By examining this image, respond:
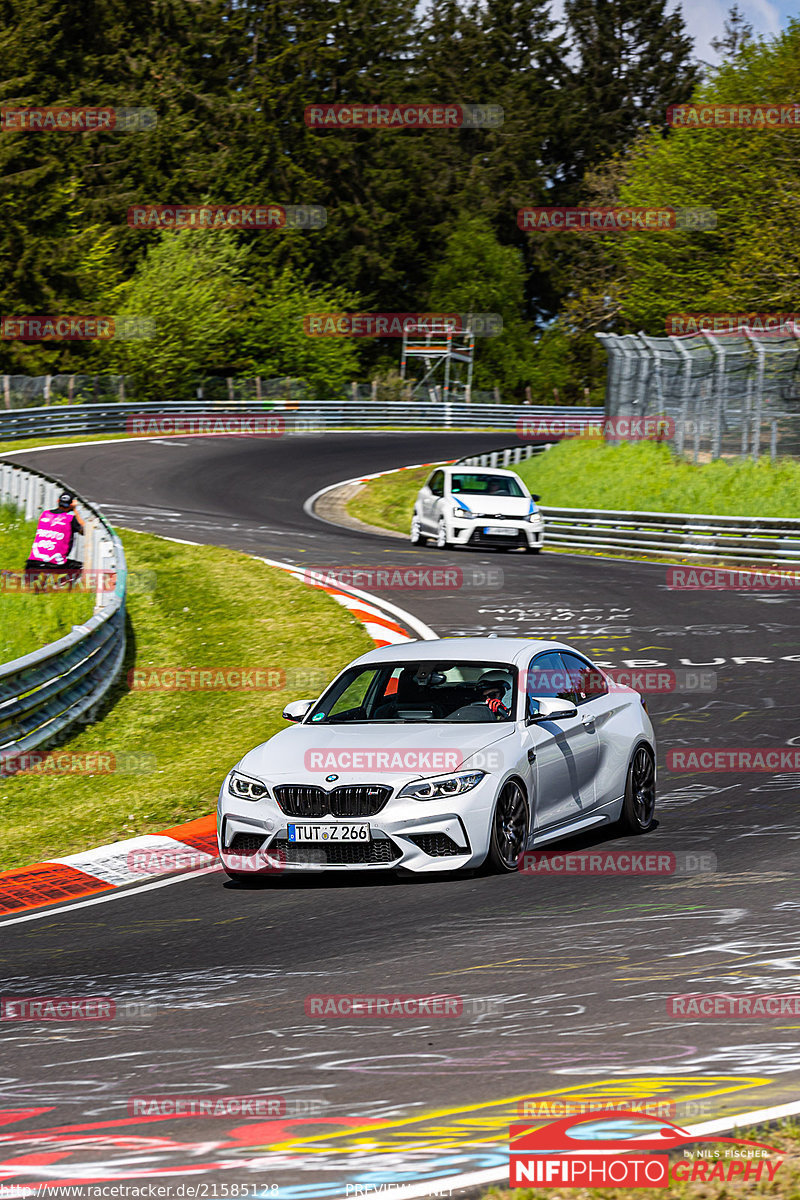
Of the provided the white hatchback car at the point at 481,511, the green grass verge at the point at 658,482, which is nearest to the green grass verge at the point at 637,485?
the green grass verge at the point at 658,482

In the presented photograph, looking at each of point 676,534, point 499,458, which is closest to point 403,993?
point 676,534

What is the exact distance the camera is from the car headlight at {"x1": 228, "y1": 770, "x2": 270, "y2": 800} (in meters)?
9.66

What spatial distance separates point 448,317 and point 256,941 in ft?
285

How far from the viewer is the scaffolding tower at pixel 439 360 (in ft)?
250

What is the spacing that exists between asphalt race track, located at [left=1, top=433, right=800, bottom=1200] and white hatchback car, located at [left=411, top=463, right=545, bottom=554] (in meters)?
16.2

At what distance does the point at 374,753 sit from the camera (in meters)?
9.60

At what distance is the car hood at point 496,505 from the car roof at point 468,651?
18617mm

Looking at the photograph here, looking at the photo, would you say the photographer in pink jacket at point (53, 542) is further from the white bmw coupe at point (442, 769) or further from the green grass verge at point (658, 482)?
the green grass verge at point (658, 482)

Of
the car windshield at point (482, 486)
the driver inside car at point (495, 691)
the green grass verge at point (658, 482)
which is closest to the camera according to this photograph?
the driver inside car at point (495, 691)

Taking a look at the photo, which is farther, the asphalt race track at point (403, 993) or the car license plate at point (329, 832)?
the car license plate at point (329, 832)

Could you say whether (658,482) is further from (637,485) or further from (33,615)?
(33,615)

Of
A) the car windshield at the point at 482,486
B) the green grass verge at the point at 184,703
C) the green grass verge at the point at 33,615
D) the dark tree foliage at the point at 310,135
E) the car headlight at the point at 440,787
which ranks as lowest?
the green grass verge at the point at 184,703

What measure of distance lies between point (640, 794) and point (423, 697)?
Answer: 1732mm

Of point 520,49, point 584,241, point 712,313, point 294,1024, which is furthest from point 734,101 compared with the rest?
point 294,1024
